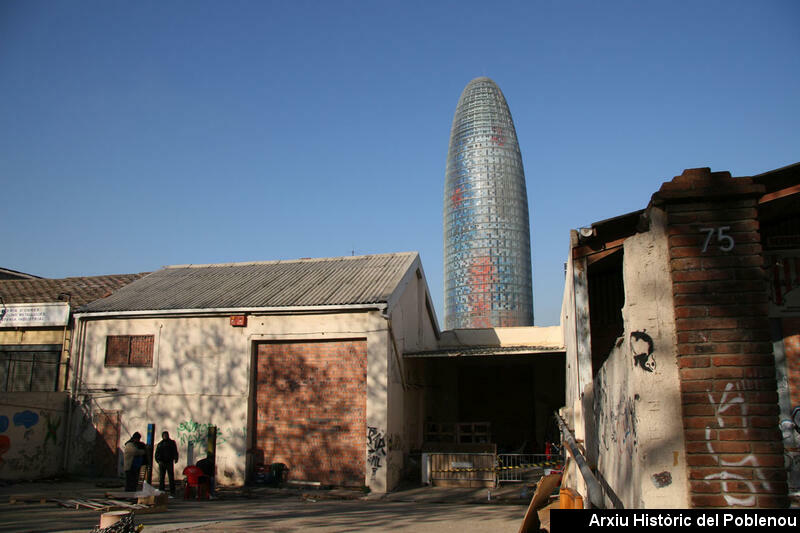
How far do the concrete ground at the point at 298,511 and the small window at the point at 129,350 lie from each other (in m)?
3.29

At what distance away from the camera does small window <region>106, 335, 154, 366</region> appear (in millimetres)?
16234

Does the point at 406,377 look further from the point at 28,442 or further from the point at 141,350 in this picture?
the point at 28,442

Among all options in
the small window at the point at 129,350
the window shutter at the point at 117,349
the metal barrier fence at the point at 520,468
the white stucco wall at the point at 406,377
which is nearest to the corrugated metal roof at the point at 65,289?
the window shutter at the point at 117,349

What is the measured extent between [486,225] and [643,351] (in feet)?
199

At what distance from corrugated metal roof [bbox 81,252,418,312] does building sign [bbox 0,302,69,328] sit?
0.72m

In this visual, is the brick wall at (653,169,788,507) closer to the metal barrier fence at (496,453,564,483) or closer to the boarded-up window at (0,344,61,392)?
the metal barrier fence at (496,453,564,483)

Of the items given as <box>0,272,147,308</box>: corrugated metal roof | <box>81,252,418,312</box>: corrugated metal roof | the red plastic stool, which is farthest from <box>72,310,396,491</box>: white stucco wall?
<box>0,272,147,308</box>: corrugated metal roof

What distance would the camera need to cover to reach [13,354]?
1730 cm

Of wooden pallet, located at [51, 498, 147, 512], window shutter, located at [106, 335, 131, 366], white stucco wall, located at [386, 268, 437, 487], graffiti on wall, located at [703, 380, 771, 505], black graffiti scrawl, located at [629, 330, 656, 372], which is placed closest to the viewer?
graffiti on wall, located at [703, 380, 771, 505]

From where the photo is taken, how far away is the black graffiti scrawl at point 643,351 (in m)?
4.13

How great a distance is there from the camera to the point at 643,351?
418cm

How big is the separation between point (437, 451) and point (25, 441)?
1079 cm

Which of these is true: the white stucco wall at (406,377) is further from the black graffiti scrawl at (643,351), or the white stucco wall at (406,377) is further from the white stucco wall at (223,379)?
the black graffiti scrawl at (643,351)

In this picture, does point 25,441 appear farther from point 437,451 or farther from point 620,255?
point 620,255
